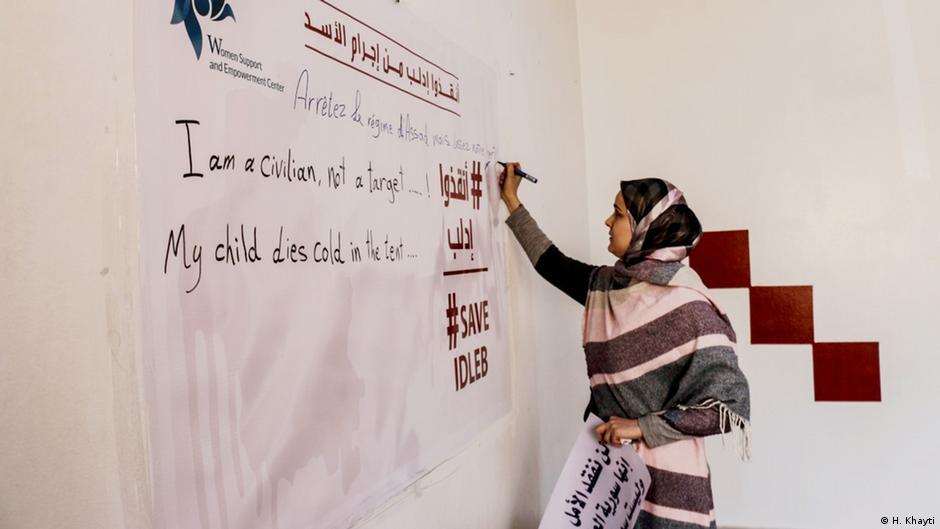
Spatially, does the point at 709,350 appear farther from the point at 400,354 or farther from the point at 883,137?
the point at 883,137

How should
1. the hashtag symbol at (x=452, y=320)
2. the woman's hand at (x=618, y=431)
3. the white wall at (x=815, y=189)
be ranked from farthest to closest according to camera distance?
the white wall at (x=815, y=189) → the woman's hand at (x=618, y=431) → the hashtag symbol at (x=452, y=320)

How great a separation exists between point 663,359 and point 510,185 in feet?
1.46

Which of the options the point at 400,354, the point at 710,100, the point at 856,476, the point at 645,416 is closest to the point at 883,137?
the point at 710,100

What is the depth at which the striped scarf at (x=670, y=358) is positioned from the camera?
104cm

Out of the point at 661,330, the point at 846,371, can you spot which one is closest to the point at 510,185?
the point at 661,330

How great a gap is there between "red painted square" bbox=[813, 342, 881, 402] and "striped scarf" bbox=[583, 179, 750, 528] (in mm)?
830

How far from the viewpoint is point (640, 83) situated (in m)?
1.92

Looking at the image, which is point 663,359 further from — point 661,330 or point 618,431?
point 618,431

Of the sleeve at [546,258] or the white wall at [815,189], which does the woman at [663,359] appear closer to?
the sleeve at [546,258]

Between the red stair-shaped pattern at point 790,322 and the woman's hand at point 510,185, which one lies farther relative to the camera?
the red stair-shaped pattern at point 790,322

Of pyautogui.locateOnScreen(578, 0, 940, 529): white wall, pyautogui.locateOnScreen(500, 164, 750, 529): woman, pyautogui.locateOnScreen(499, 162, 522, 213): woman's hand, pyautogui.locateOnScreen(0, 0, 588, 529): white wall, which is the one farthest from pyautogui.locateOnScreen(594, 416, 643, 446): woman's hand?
pyautogui.locateOnScreen(578, 0, 940, 529): white wall

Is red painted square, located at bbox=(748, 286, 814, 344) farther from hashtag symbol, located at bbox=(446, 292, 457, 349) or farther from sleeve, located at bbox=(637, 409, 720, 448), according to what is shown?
hashtag symbol, located at bbox=(446, 292, 457, 349)

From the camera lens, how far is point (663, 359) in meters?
1.10

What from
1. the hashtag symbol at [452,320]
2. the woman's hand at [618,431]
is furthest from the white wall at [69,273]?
the woman's hand at [618,431]
